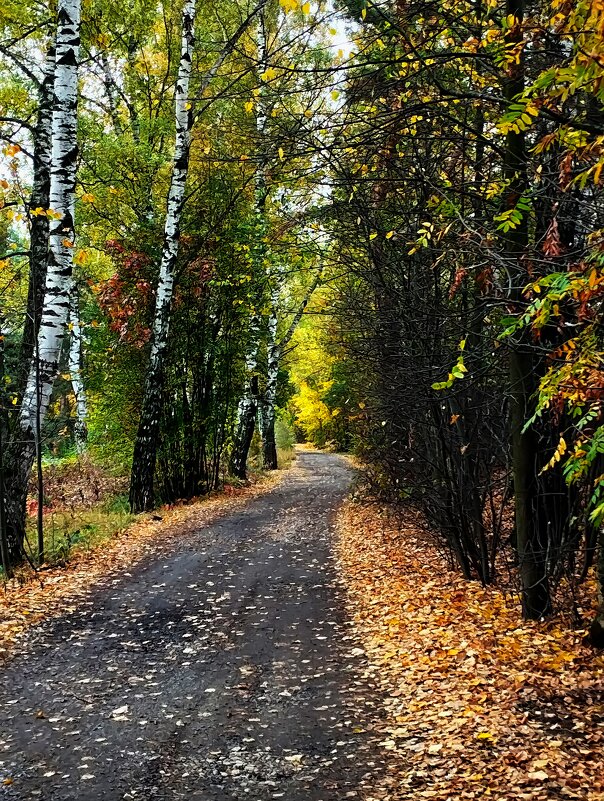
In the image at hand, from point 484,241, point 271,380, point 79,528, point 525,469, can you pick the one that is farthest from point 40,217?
point 271,380

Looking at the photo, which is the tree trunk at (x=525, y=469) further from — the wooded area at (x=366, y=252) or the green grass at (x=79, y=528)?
the green grass at (x=79, y=528)

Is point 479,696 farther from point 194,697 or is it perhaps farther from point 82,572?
point 82,572

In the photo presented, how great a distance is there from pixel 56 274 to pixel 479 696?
23.8ft

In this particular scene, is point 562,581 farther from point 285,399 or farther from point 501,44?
point 285,399

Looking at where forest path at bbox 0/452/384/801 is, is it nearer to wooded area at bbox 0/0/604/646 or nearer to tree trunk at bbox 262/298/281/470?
wooded area at bbox 0/0/604/646

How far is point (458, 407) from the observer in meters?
7.34

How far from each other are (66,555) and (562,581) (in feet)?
23.0

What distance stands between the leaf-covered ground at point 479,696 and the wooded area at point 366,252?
18.5 inches

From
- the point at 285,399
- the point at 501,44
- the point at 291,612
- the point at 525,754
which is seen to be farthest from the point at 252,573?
the point at 285,399

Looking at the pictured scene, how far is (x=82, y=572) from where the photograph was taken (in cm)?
899

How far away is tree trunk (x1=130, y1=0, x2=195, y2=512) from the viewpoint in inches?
525

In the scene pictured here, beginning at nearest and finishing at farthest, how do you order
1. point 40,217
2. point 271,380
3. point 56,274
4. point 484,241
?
point 484,241 < point 56,274 < point 40,217 < point 271,380

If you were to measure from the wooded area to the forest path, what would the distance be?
6.94 ft

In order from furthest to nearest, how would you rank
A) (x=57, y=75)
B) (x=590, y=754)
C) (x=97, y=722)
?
(x=57, y=75), (x=97, y=722), (x=590, y=754)
